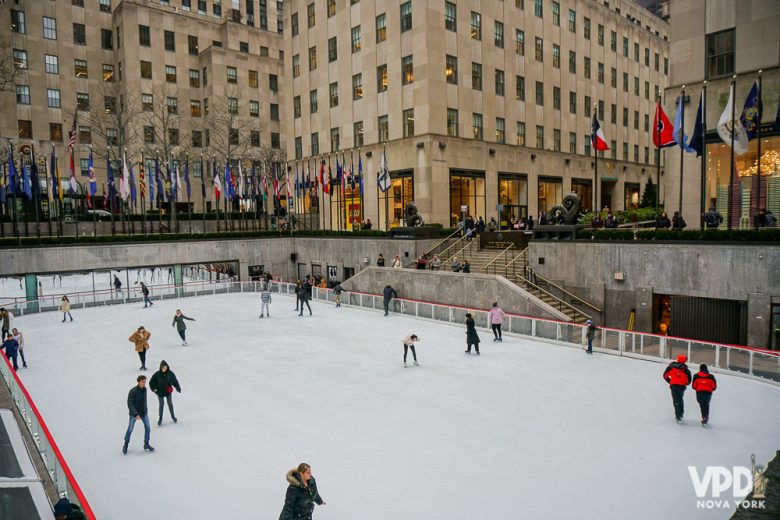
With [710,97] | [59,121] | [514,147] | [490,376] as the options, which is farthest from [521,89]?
[59,121]

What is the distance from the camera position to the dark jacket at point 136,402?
951cm

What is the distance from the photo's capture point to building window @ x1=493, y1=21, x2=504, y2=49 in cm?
3941

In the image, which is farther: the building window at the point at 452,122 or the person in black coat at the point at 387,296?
the building window at the point at 452,122

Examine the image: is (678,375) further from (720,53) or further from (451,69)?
(451,69)

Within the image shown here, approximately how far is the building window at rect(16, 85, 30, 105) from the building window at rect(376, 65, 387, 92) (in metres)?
40.3

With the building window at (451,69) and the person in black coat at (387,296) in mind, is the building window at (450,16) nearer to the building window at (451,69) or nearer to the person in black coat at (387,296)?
the building window at (451,69)

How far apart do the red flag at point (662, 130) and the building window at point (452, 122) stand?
17.6 meters

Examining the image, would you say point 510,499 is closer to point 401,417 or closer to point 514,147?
point 401,417

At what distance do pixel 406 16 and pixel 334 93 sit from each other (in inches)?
375

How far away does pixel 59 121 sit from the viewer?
54781 mm

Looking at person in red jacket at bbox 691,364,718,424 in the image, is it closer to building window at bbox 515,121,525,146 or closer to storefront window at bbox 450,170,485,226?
storefront window at bbox 450,170,485,226

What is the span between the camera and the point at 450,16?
119 feet

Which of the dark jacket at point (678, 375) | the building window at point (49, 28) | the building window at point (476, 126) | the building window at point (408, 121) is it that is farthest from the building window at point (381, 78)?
the building window at point (49, 28)

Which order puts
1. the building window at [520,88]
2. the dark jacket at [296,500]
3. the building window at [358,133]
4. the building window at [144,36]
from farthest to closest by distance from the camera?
1. the building window at [144,36]
2. the building window at [520,88]
3. the building window at [358,133]
4. the dark jacket at [296,500]
